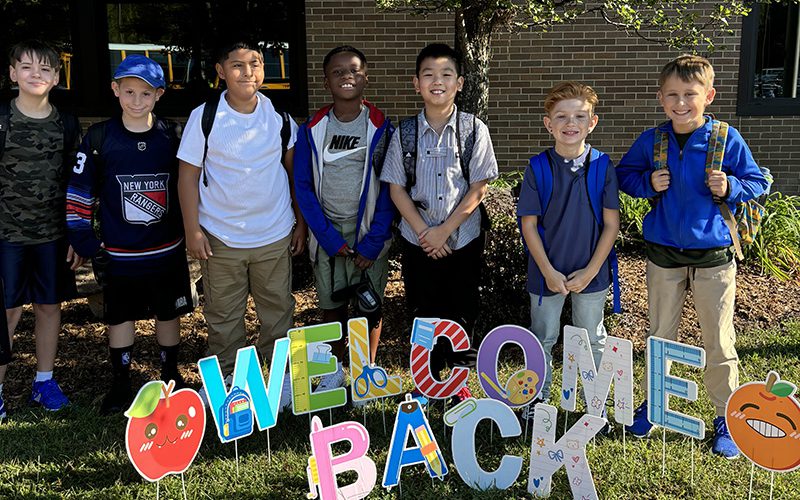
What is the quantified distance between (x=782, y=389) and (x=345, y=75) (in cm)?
243

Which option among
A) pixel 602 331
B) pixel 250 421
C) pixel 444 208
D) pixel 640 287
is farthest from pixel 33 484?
pixel 640 287

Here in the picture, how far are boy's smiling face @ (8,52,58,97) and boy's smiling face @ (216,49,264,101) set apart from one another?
93 centimetres

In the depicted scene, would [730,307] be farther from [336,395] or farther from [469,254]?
[336,395]

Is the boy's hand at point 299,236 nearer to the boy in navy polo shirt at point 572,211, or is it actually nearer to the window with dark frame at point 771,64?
the boy in navy polo shirt at point 572,211

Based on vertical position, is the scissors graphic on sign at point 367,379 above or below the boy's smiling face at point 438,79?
below

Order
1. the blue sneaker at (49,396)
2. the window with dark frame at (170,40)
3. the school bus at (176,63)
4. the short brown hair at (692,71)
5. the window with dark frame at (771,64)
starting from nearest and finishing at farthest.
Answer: the short brown hair at (692,71), the blue sneaker at (49,396), the window with dark frame at (771,64), the window with dark frame at (170,40), the school bus at (176,63)

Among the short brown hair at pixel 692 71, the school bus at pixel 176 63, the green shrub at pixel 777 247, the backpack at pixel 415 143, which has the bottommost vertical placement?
the green shrub at pixel 777 247

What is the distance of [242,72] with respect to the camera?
3717mm

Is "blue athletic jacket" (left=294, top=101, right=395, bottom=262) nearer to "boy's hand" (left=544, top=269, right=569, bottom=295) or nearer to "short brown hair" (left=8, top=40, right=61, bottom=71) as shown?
"boy's hand" (left=544, top=269, right=569, bottom=295)

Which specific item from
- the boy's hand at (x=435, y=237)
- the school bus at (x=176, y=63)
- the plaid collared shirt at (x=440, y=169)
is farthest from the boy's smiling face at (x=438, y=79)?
the school bus at (x=176, y=63)

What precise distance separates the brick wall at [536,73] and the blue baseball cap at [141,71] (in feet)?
16.2

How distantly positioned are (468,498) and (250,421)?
1.00 meters

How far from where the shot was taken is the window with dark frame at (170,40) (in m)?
8.79

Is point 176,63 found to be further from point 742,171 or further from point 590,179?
point 742,171
